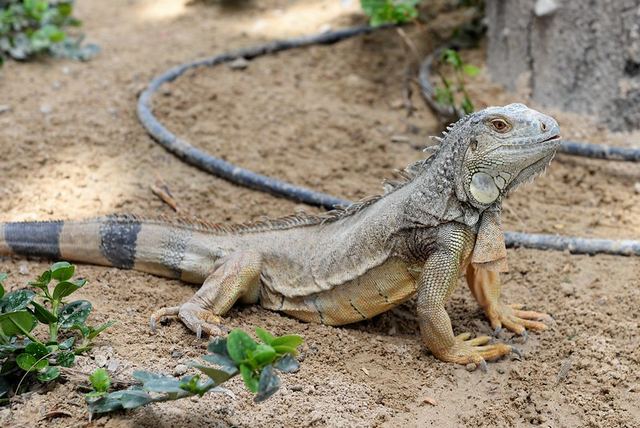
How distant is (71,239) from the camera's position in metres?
4.85

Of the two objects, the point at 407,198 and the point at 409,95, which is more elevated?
the point at 407,198

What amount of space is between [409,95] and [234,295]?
3941mm

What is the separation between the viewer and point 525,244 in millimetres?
5293

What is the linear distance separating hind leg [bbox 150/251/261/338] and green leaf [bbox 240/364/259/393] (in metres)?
1.25

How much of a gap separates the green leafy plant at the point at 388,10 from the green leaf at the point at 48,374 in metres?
5.07

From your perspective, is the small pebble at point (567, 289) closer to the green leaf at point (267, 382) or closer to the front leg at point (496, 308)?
the front leg at point (496, 308)

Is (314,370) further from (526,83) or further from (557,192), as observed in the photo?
(526,83)

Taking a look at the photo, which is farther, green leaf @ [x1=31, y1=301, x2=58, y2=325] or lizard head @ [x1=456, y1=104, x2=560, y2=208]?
lizard head @ [x1=456, y1=104, x2=560, y2=208]

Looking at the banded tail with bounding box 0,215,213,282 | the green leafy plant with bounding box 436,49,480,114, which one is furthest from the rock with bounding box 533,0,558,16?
the banded tail with bounding box 0,215,213,282

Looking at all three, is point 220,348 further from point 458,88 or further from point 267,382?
point 458,88

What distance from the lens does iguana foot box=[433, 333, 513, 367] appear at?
4262 millimetres

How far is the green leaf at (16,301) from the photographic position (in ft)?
12.0

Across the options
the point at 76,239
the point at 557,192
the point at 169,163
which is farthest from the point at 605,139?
the point at 76,239

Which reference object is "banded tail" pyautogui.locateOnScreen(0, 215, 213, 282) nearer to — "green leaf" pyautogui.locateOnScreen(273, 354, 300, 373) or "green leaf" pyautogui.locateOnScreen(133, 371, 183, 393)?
"green leaf" pyautogui.locateOnScreen(133, 371, 183, 393)
